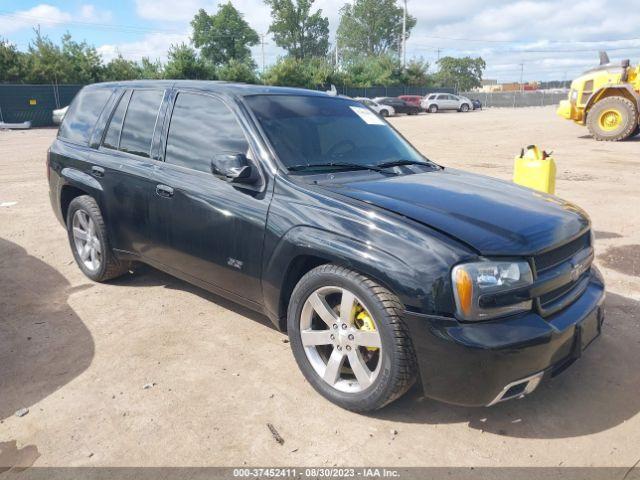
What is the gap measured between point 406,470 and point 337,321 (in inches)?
32.6

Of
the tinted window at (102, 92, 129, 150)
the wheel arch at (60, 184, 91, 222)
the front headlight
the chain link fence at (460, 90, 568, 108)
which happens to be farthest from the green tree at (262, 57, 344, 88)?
the front headlight

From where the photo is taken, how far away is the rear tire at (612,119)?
1598 cm

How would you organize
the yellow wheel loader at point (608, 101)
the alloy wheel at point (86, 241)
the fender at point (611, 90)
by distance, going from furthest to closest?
the yellow wheel loader at point (608, 101) < the fender at point (611, 90) < the alloy wheel at point (86, 241)

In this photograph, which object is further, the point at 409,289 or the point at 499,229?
the point at 499,229

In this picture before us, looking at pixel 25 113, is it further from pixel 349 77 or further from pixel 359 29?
pixel 359 29

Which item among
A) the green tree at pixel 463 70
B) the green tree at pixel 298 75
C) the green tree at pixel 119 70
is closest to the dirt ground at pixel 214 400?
the green tree at pixel 119 70

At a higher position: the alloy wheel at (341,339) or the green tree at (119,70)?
the green tree at (119,70)

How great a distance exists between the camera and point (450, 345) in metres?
2.46

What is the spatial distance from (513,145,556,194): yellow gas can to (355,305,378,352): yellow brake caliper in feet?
9.98

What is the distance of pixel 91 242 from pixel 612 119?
55.9ft

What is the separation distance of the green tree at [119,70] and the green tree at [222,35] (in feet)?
128

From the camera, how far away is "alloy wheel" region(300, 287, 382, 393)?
2.81 metres

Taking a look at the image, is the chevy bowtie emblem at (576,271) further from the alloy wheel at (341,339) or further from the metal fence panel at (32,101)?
the metal fence panel at (32,101)

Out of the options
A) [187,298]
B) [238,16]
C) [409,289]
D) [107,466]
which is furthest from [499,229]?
[238,16]
